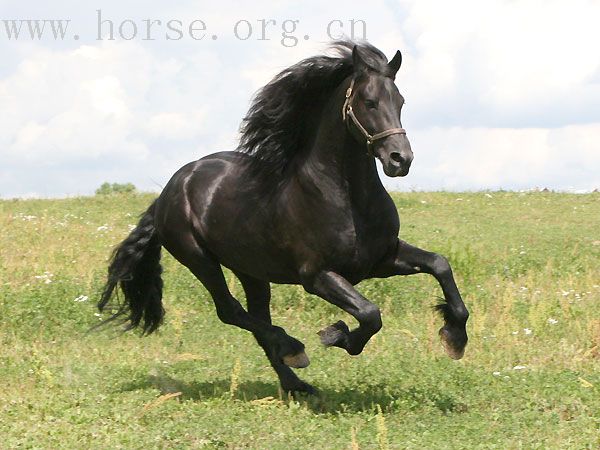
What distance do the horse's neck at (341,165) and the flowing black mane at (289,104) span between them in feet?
0.84

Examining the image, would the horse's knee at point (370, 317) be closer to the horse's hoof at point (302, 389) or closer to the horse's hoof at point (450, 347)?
the horse's hoof at point (450, 347)

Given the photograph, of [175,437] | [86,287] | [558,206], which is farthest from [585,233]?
[175,437]

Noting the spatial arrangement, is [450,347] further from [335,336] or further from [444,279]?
[335,336]

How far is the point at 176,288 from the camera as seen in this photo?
12172 mm

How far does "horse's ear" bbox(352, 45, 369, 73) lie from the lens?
23.3ft

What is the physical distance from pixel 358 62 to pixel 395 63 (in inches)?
10.6

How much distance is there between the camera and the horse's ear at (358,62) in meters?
7.09

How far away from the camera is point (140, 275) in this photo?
963cm

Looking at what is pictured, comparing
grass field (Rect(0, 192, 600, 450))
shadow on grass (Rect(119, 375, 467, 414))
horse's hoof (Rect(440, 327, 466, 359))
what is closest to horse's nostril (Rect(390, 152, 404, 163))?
horse's hoof (Rect(440, 327, 466, 359))

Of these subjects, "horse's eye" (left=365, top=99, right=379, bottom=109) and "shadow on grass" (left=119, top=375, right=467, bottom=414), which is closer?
"horse's eye" (left=365, top=99, right=379, bottom=109)

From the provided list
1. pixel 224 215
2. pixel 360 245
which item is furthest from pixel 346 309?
pixel 224 215

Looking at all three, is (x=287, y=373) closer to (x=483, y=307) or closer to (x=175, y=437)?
(x=175, y=437)

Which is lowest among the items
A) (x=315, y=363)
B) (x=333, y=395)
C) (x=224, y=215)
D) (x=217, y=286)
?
(x=333, y=395)

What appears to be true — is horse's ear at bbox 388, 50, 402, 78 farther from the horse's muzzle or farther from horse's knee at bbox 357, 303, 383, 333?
horse's knee at bbox 357, 303, 383, 333
